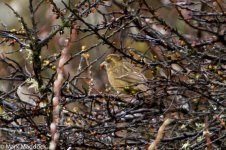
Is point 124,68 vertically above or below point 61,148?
above

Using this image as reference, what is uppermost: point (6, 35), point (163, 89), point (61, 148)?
point (6, 35)

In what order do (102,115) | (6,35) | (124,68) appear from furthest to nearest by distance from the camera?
(124,68), (102,115), (6,35)

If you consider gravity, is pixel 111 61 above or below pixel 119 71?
above

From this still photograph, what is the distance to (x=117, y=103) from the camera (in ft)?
23.1

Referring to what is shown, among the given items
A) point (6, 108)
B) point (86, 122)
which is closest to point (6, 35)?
point (6, 108)

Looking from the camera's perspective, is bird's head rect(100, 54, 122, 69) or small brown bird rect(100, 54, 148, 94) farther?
bird's head rect(100, 54, 122, 69)

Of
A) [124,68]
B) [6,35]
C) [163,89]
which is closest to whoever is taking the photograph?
[163,89]

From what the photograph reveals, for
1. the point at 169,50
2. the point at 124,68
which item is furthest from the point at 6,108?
the point at 124,68

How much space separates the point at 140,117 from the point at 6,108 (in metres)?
1.26

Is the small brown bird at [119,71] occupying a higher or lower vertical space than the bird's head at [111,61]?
lower

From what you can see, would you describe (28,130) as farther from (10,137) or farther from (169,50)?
(169,50)

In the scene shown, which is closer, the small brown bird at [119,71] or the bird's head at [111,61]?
the small brown bird at [119,71]

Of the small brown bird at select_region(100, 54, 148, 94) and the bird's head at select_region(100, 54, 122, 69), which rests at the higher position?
the bird's head at select_region(100, 54, 122, 69)

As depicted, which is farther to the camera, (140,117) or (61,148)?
(140,117)
